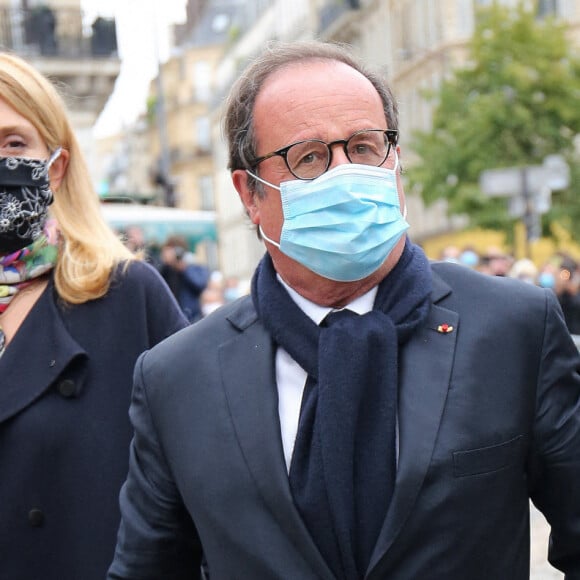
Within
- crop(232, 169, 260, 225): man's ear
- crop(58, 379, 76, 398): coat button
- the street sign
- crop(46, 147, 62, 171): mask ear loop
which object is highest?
crop(232, 169, 260, 225): man's ear

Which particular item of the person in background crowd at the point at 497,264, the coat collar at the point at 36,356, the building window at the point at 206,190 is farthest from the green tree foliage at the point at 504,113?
the building window at the point at 206,190

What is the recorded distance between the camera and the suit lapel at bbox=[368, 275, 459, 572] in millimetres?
2400

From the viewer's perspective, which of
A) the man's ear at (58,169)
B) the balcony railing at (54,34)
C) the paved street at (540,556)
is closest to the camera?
the man's ear at (58,169)

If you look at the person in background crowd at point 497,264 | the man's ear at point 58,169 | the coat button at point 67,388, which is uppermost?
the man's ear at point 58,169

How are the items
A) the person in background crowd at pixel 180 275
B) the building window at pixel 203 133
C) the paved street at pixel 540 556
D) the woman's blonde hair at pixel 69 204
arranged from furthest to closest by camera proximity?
the building window at pixel 203 133
the person in background crowd at pixel 180 275
the paved street at pixel 540 556
the woman's blonde hair at pixel 69 204

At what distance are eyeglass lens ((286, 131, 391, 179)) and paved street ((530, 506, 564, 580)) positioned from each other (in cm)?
387

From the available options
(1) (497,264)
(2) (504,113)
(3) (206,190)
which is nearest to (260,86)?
(1) (497,264)

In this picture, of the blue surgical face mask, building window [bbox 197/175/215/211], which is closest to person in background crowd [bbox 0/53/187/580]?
the blue surgical face mask

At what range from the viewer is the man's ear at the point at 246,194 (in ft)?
9.46

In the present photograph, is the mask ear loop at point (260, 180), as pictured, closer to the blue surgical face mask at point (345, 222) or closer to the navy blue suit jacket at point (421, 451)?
the blue surgical face mask at point (345, 222)

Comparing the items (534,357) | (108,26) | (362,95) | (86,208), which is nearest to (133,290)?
(86,208)

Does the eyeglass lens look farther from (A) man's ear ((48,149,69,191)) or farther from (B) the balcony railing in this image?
(B) the balcony railing

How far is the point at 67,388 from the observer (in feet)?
11.3

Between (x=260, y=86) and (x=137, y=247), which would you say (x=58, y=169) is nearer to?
(x=260, y=86)
